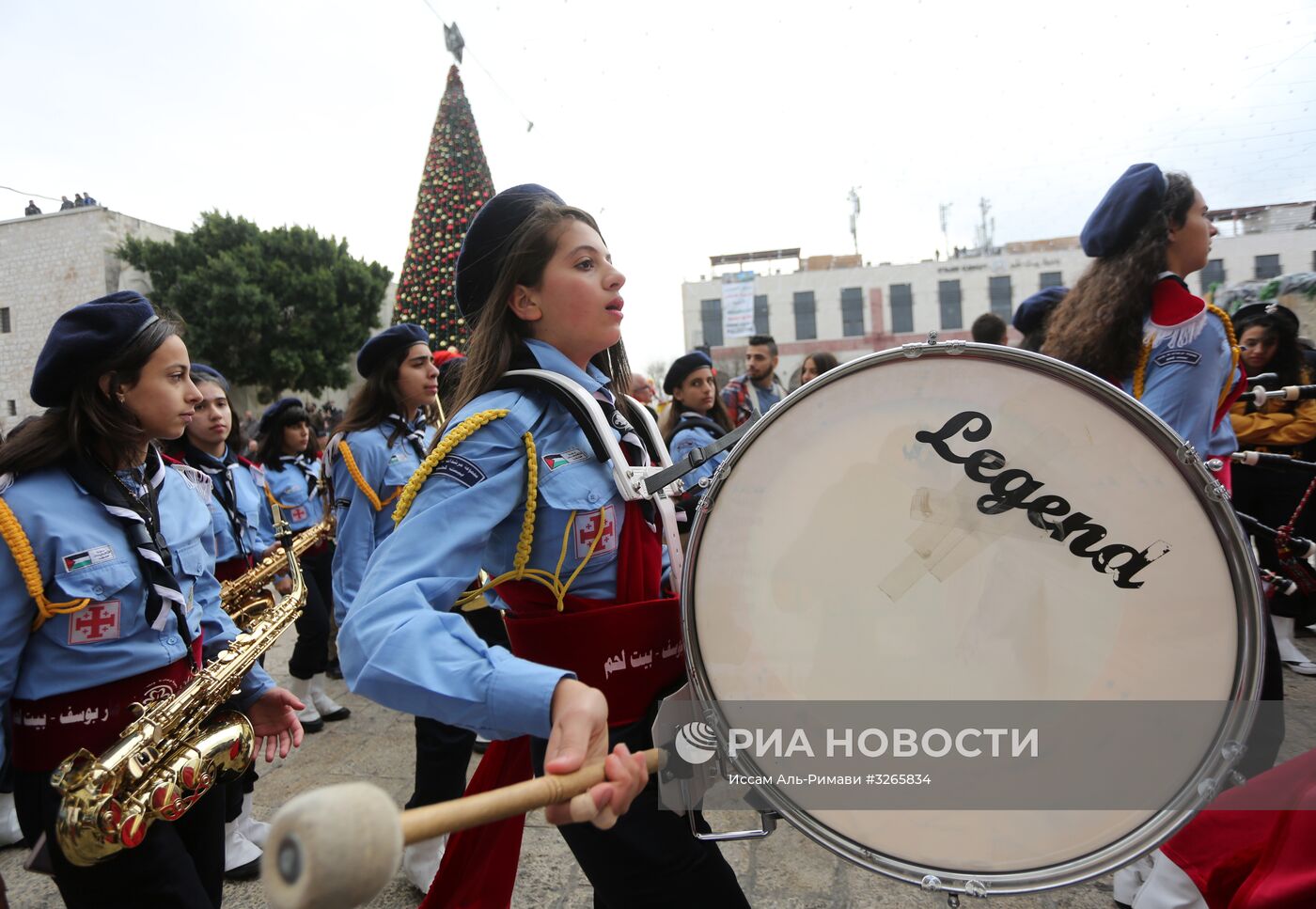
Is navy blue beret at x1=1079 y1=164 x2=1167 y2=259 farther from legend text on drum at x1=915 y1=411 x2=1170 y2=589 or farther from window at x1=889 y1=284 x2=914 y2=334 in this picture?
window at x1=889 y1=284 x2=914 y2=334

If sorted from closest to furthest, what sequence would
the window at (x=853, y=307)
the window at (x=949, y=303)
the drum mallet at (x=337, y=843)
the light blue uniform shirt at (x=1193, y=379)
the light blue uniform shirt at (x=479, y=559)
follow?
the drum mallet at (x=337, y=843) → the light blue uniform shirt at (x=479, y=559) → the light blue uniform shirt at (x=1193, y=379) → the window at (x=949, y=303) → the window at (x=853, y=307)

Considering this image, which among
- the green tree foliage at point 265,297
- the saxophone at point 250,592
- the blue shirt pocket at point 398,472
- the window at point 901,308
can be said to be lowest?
the saxophone at point 250,592

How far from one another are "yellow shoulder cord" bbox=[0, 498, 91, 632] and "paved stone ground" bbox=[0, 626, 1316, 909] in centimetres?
161

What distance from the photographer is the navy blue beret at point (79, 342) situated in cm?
187

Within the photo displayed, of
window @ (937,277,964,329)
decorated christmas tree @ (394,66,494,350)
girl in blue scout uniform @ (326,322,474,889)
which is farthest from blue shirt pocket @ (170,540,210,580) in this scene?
window @ (937,277,964,329)

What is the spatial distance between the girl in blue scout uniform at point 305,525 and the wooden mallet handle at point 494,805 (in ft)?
14.0

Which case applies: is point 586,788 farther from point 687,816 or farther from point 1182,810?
point 1182,810

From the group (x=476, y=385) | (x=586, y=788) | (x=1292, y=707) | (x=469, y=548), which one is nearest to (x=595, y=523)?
(x=469, y=548)

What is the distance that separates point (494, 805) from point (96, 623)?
5.09 feet

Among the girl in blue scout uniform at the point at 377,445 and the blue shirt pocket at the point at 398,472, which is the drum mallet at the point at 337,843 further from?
the blue shirt pocket at the point at 398,472

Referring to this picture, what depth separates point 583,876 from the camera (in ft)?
8.96

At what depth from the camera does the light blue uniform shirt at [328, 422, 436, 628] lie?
12.5 feet

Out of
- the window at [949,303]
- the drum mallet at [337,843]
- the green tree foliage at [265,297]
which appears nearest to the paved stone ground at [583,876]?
the drum mallet at [337,843]

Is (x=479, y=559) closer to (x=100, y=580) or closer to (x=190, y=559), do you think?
(x=100, y=580)
